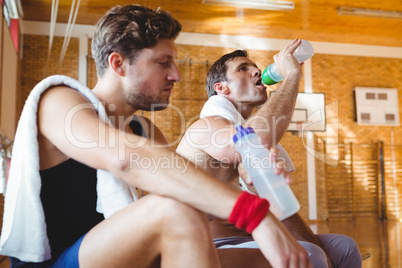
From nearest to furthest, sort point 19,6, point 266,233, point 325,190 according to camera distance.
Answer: point 266,233 < point 19,6 < point 325,190

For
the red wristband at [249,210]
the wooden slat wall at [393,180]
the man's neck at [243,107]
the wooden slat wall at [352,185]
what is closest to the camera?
the red wristband at [249,210]

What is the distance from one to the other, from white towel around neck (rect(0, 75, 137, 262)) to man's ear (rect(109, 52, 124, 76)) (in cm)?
21

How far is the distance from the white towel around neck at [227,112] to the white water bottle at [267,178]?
62cm

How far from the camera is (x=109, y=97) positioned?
1.15 metres

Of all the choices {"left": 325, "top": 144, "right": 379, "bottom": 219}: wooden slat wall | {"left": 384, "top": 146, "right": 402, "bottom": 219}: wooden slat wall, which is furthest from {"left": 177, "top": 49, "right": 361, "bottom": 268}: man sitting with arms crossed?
{"left": 384, "top": 146, "right": 402, "bottom": 219}: wooden slat wall

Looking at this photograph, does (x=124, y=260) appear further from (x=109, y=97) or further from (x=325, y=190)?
(x=325, y=190)

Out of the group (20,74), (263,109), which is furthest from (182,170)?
(20,74)

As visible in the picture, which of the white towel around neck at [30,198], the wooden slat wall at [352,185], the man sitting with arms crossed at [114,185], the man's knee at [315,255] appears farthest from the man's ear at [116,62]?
the wooden slat wall at [352,185]

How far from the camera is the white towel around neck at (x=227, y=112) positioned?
5.65 feet

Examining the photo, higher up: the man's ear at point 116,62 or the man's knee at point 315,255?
the man's ear at point 116,62

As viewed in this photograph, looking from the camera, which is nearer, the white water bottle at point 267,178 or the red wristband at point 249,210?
the red wristband at point 249,210

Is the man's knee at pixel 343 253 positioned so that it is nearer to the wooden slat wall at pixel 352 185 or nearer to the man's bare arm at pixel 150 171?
the man's bare arm at pixel 150 171

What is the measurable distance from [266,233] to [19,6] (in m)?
6.72

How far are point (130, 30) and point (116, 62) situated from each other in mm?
99
